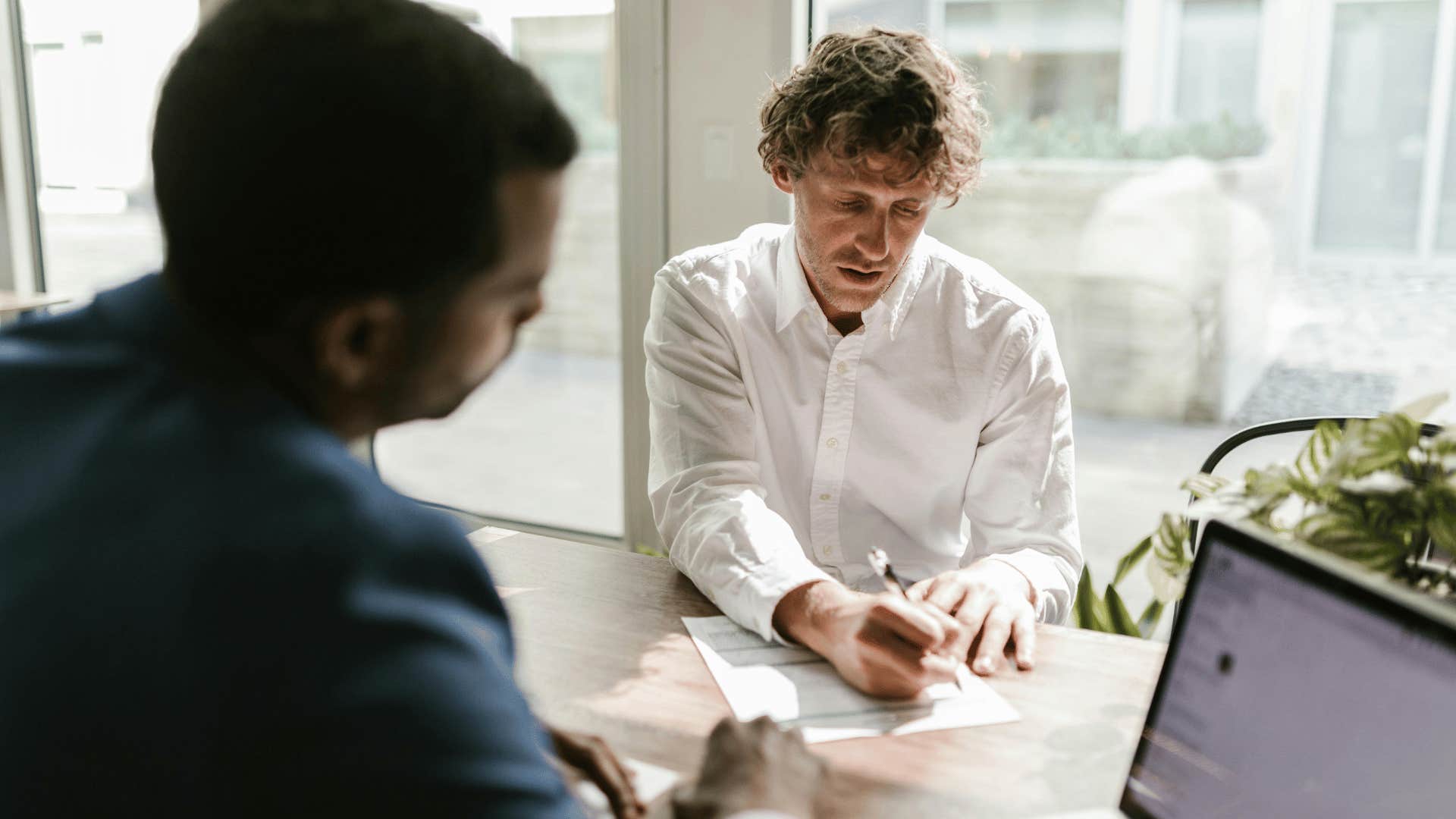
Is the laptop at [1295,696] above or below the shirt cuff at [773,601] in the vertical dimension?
above

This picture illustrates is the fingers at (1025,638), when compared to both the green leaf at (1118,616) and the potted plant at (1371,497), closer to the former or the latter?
the potted plant at (1371,497)

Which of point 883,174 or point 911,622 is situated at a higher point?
point 883,174

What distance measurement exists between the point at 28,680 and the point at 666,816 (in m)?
0.47

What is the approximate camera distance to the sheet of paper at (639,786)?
33.2 inches

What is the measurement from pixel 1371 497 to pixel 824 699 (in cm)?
49

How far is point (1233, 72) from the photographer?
2199 mm

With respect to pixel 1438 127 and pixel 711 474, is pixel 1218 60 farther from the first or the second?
pixel 711 474

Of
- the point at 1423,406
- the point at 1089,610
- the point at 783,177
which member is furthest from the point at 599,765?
the point at 1089,610

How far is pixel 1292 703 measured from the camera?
2.15ft

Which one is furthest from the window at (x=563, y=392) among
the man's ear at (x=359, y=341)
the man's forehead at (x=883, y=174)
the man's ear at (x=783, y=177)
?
the man's ear at (x=359, y=341)

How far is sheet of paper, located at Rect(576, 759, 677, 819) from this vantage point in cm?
84

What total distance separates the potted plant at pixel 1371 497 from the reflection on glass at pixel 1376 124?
63.3 inches

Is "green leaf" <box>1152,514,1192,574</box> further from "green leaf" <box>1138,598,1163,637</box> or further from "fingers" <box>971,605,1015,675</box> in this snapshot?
"green leaf" <box>1138,598,1163,637</box>

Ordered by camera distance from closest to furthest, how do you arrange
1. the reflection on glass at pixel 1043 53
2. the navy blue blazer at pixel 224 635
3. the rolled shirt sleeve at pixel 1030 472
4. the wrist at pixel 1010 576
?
1. the navy blue blazer at pixel 224 635
2. the wrist at pixel 1010 576
3. the rolled shirt sleeve at pixel 1030 472
4. the reflection on glass at pixel 1043 53
